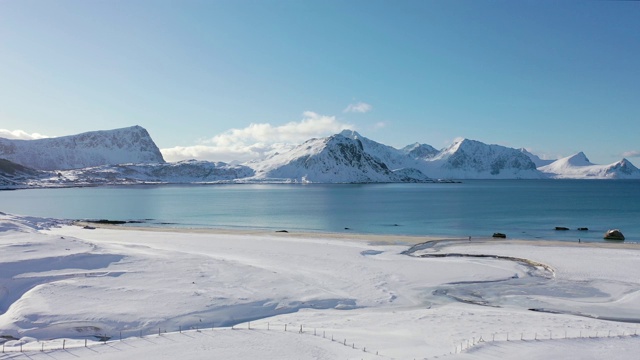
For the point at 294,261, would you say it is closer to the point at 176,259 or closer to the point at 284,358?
the point at 176,259

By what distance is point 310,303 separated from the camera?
86.3 ft

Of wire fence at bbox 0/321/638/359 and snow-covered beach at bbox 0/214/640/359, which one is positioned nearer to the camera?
wire fence at bbox 0/321/638/359

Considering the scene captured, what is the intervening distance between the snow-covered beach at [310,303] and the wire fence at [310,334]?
0.34 ft

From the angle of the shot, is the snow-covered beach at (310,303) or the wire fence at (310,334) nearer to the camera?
the wire fence at (310,334)

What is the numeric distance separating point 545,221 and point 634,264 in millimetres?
48037

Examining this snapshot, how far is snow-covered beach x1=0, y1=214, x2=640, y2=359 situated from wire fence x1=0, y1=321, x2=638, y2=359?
102 mm

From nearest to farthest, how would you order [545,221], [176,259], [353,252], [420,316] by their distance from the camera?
[420,316]
[176,259]
[353,252]
[545,221]

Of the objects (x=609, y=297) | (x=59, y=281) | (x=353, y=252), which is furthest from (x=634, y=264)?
(x=59, y=281)

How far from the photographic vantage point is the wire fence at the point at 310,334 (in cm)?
1778

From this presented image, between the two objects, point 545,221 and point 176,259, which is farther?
point 545,221

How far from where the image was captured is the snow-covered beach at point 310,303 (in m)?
18.2

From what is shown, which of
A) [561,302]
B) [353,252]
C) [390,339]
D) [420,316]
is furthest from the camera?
[353,252]

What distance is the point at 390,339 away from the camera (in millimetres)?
19641

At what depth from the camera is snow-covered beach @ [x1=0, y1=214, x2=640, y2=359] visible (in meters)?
18.2
